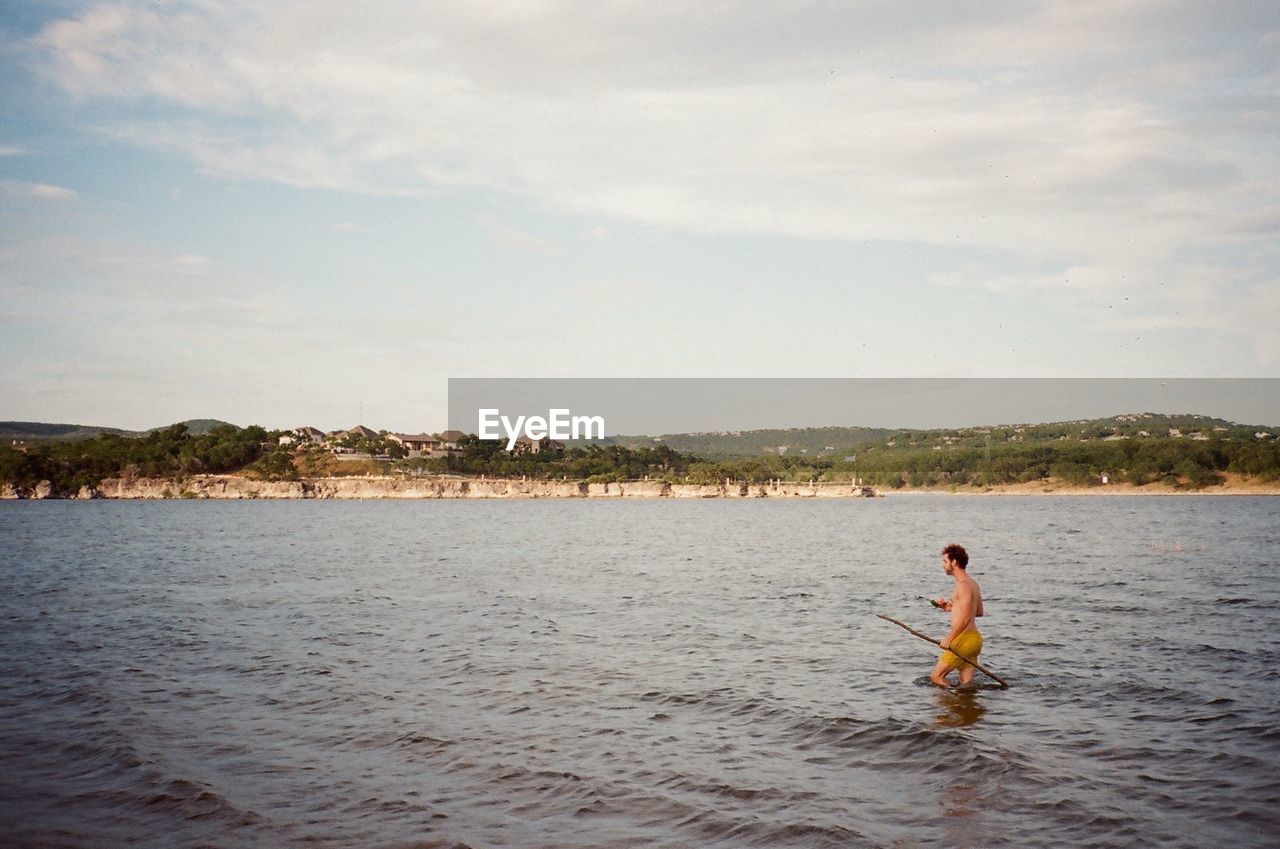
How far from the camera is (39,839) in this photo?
29.7ft

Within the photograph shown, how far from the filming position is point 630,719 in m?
13.9

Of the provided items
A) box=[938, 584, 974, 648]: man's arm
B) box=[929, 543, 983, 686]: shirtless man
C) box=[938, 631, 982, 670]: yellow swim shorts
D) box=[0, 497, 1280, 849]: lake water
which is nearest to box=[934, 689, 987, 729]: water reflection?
box=[0, 497, 1280, 849]: lake water

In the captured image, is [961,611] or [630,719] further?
[961,611]

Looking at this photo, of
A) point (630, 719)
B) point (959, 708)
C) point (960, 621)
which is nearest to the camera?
point (630, 719)

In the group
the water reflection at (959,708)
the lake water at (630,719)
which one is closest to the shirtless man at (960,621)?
the water reflection at (959,708)

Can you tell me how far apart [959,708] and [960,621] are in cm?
169

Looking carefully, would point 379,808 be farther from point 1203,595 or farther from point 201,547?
point 201,547

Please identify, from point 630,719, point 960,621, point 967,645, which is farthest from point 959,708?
point 630,719

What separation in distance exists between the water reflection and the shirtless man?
0.45m

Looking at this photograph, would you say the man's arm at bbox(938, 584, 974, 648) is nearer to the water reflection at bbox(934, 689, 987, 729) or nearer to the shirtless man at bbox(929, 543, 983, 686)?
the shirtless man at bbox(929, 543, 983, 686)

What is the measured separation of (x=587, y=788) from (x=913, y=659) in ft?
32.4

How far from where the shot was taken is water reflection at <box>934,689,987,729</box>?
13.5 m

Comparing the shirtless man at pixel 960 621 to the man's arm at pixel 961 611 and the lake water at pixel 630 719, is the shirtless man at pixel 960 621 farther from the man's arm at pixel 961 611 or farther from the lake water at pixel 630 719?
the lake water at pixel 630 719

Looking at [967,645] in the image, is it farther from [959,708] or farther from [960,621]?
[959,708]
